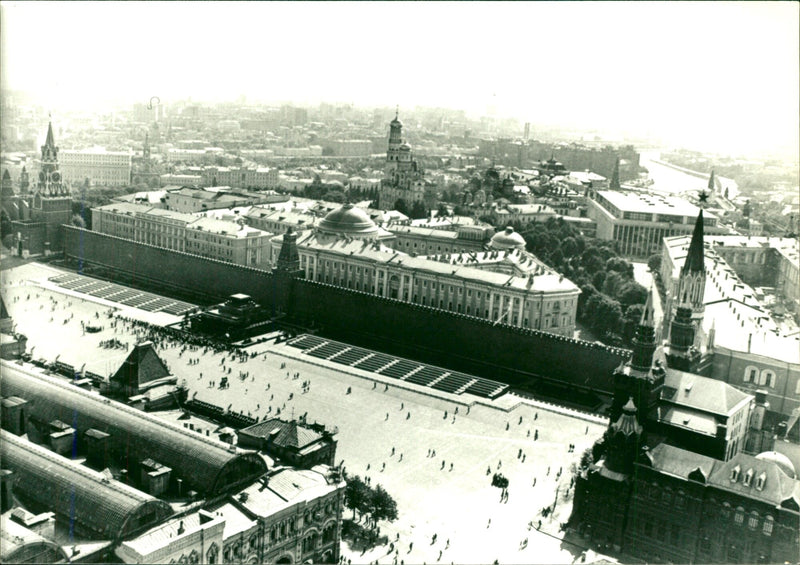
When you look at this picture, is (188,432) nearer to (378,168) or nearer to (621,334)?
(621,334)

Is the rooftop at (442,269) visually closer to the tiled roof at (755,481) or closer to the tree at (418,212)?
the tiled roof at (755,481)

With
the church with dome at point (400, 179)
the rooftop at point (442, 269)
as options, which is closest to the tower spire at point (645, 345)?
the rooftop at point (442, 269)

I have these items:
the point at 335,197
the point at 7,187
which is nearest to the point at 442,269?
the point at 335,197

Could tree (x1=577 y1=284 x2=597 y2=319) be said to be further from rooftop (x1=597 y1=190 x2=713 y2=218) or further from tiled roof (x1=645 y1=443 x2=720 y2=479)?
tiled roof (x1=645 y1=443 x2=720 y2=479)

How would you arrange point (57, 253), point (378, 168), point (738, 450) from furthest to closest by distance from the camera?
1. point (378, 168)
2. point (57, 253)
3. point (738, 450)

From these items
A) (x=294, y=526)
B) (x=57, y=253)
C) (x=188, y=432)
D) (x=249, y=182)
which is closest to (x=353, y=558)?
(x=294, y=526)

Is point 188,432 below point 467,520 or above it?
above

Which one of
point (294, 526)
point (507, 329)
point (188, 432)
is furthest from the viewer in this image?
point (507, 329)
